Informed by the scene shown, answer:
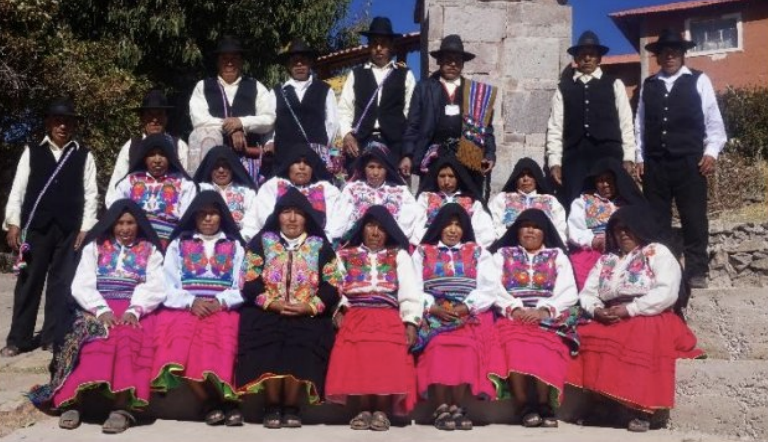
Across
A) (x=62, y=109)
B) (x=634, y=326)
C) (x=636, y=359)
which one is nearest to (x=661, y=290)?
(x=634, y=326)

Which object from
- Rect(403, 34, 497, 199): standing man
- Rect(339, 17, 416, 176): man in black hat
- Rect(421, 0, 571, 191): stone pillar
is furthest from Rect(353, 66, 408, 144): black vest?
Rect(421, 0, 571, 191): stone pillar

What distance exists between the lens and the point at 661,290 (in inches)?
208

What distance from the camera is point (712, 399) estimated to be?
16.8ft

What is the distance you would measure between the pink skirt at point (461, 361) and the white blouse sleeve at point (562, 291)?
46 cm

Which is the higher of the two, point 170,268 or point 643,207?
point 643,207

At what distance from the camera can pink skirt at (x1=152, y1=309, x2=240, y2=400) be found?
16.6 feet

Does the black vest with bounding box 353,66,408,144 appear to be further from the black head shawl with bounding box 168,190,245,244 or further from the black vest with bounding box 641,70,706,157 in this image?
the black vest with bounding box 641,70,706,157

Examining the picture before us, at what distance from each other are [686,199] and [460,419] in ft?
8.25

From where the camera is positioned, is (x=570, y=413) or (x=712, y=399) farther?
(x=570, y=413)

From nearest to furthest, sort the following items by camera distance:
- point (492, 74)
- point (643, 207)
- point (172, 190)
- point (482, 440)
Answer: point (482, 440)
point (643, 207)
point (172, 190)
point (492, 74)

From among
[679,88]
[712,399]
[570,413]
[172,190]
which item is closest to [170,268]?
[172,190]

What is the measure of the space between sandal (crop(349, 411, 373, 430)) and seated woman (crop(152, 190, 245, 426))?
0.69m

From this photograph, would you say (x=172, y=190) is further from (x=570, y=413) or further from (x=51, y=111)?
(x=570, y=413)

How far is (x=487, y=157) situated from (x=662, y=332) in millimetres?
2320
